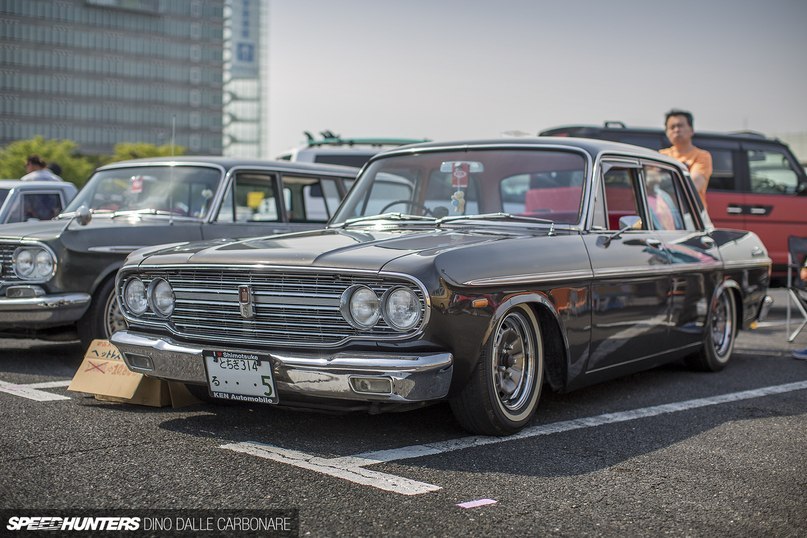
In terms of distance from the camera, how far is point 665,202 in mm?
6668

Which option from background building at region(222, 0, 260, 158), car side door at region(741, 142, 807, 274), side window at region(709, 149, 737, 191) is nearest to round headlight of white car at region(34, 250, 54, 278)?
side window at region(709, 149, 737, 191)

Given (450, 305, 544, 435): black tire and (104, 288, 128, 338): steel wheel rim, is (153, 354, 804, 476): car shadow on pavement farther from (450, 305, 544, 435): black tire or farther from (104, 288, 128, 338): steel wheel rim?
(104, 288, 128, 338): steel wheel rim

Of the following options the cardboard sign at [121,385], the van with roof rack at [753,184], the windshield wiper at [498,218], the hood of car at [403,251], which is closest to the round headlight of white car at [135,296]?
the hood of car at [403,251]

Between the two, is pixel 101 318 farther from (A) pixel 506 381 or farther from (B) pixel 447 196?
(A) pixel 506 381

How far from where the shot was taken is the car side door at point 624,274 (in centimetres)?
527

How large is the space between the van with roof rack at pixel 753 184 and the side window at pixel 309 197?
3.73 metres

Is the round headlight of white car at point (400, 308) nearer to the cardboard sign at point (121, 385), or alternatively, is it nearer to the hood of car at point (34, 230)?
the cardboard sign at point (121, 385)

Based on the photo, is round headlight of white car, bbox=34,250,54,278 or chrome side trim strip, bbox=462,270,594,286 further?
round headlight of white car, bbox=34,250,54,278

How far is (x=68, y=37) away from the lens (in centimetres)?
11444

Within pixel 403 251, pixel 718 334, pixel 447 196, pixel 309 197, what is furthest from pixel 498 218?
pixel 309 197

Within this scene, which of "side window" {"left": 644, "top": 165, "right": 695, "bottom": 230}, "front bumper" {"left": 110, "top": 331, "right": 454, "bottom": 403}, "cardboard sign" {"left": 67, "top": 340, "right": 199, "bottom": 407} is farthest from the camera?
"side window" {"left": 644, "top": 165, "right": 695, "bottom": 230}

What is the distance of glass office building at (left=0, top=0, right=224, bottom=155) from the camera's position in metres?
111

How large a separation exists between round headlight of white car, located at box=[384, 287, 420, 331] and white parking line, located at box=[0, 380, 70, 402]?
7.44 ft

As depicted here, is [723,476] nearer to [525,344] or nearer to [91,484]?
[525,344]
